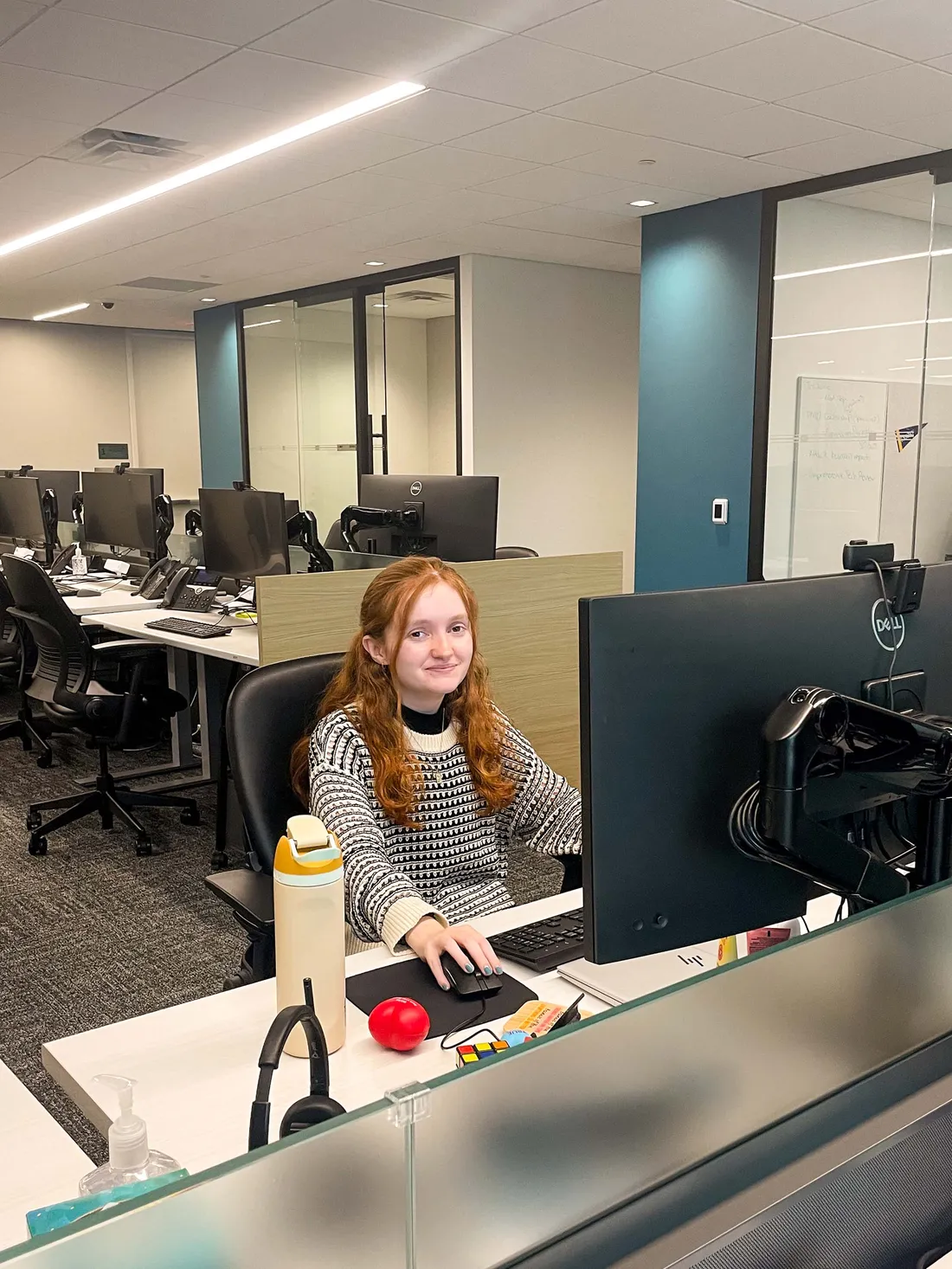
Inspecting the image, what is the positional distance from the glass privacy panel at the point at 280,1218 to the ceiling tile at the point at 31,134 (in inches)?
166

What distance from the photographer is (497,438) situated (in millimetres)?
6863

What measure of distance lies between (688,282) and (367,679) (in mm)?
4332

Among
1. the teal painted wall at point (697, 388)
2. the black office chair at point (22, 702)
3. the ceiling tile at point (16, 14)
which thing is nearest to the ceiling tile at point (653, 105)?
the teal painted wall at point (697, 388)

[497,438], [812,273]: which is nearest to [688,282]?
[812,273]

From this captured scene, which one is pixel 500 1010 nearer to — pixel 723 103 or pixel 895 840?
pixel 895 840

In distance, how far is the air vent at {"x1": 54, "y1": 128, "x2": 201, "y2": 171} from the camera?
411 cm

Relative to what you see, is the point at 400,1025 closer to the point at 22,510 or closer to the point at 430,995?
the point at 430,995

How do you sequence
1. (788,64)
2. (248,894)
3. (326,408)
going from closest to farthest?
(248,894), (788,64), (326,408)

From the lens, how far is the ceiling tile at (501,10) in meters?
2.88

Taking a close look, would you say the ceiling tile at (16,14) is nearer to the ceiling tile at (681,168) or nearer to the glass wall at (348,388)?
the ceiling tile at (681,168)

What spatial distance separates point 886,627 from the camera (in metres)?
1.07

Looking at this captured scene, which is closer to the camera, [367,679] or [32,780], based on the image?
[367,679]

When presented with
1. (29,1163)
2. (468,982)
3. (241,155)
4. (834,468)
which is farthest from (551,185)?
(29,1163)

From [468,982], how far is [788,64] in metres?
3.12
